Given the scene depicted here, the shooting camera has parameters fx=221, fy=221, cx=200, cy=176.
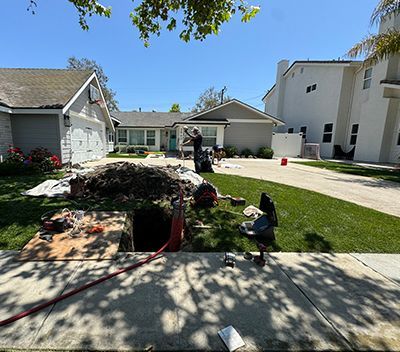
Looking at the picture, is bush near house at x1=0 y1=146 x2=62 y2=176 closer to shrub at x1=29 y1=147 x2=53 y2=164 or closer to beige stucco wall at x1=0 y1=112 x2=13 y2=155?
shrub at x1=29 y1=147 x2=53 y2=164

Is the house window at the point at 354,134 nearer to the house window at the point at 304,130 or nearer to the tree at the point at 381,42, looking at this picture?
the house window at the point at 304,130

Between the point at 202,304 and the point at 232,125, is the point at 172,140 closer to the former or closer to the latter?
the point at 232,125

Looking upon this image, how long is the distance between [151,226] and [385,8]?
43.0 feet

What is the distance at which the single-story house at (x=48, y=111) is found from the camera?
30.0ft

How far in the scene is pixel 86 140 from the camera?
1302cm

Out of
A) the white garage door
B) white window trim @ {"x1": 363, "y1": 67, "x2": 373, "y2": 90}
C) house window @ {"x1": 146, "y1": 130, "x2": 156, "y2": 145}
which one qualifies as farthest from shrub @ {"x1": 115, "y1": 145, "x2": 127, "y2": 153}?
white window trim @ {"x1": 363, "y1": 67, "x2": 373, "y2": 90}

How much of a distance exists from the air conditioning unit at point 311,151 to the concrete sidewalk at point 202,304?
704 inches

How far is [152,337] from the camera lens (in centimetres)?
178

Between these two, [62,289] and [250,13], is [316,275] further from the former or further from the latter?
[250,13]

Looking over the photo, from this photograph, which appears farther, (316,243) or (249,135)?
(249,135)

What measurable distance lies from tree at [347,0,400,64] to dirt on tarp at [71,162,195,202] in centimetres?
1149

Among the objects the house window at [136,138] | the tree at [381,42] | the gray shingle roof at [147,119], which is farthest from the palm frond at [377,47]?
the house window at [136,138]

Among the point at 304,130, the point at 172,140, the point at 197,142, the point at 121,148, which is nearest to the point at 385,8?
the point at 197,142

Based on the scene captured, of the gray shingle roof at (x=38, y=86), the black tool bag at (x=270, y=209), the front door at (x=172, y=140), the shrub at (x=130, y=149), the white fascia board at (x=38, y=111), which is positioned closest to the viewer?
the black tool bag at (x=270, y=209)
